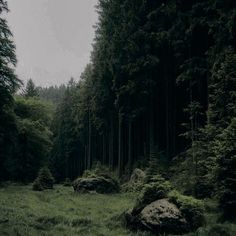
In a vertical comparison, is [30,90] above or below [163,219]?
above

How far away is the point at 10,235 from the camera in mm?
14891

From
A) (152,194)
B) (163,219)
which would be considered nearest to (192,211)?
(163,219)

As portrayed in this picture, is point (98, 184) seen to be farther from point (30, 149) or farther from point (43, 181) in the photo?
point (30, 149)

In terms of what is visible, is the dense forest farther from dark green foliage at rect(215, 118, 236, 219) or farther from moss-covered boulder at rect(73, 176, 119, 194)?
moss-covered boulder at rect(73, 176, 119, 194)

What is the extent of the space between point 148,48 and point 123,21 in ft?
13.8

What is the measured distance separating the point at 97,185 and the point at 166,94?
373 inches

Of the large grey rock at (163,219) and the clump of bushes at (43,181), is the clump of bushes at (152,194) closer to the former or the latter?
the large grey rock at (163,219)

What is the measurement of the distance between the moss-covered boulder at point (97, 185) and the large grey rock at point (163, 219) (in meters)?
15.3

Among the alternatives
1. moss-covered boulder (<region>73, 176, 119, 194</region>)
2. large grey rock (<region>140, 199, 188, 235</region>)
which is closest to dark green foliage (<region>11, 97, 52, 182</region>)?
moss-covered boulder (<region>73, 176, 119, 194</region>)

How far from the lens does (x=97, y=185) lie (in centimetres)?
3195

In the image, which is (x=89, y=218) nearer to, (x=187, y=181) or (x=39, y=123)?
(x=187, y=181)

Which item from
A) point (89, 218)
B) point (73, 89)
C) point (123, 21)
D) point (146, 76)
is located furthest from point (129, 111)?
point (73, 89)

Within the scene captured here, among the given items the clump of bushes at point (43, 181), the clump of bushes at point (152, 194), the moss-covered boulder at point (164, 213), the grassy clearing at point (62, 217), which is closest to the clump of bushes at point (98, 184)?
the clump of bushes at point (43, 181)

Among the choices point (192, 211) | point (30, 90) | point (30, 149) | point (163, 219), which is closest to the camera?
point (163, 219)
